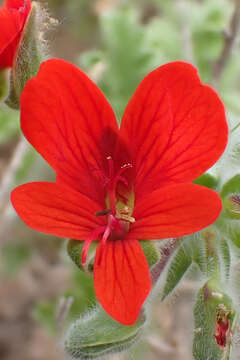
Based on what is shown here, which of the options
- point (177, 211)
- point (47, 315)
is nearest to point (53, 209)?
point (177, 211)

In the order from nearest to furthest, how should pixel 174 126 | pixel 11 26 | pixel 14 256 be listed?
1. pixel 174 126
2. pixel 11 26
3. pixel 14 256

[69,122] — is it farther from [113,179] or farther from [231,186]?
[231,186]

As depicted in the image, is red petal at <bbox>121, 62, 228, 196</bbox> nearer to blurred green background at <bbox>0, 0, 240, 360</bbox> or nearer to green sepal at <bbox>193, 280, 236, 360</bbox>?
green sepal at <bbox>193, 280, 236, 360</bbox>

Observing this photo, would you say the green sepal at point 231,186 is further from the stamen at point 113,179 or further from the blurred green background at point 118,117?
the blurred green background at point 118,117

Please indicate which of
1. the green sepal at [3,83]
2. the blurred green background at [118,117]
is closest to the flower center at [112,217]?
the green sepal at [3,83]

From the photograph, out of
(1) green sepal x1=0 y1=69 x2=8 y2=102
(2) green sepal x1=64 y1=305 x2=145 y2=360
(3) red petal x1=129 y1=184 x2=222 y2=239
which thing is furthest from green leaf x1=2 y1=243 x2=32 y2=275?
(3) red petal x1=129 y1=184 x2=222 y2=239

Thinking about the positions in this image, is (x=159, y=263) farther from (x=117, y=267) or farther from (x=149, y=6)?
(x=149, y=6)
